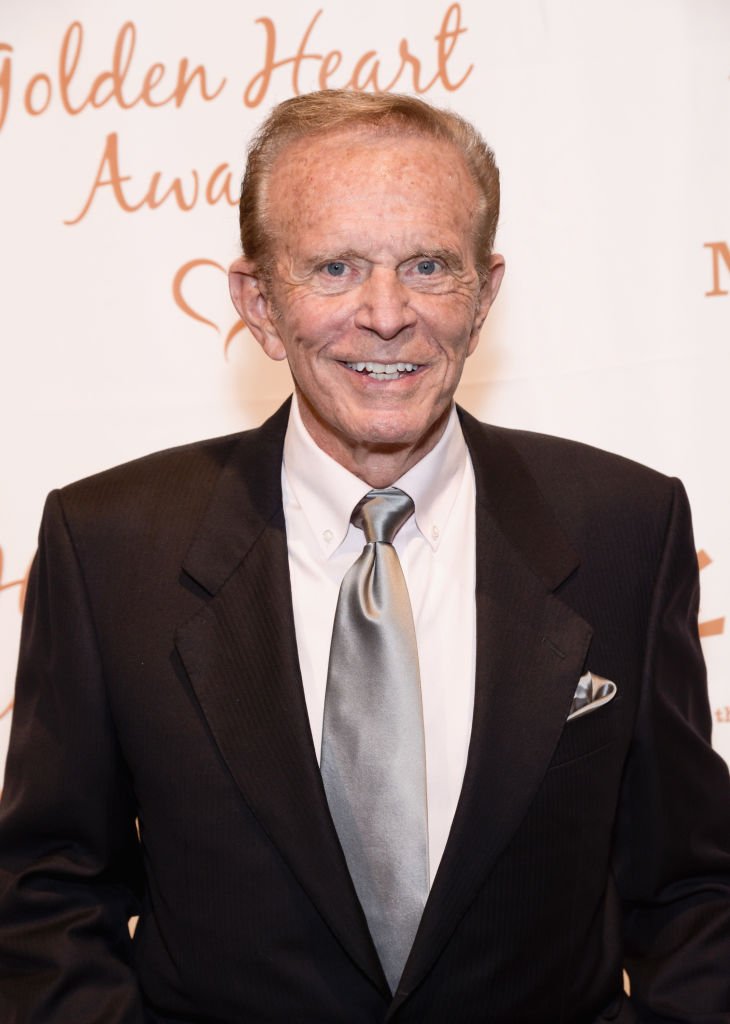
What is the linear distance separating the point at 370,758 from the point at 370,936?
207mm

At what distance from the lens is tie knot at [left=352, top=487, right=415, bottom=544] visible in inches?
66.7

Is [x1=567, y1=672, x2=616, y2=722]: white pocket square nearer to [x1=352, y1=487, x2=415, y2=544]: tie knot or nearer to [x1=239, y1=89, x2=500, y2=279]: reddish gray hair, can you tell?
[x1=352, y1=487, x2=415, y2=544]: tie knot

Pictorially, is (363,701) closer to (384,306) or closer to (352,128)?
(384,306)

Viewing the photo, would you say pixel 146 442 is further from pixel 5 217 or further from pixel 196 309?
pixel 5 217

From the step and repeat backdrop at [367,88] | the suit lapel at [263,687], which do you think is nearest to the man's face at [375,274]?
the suit lapel at [263,687]

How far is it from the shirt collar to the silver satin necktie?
0.11 m

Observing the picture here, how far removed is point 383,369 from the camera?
164 centimetres

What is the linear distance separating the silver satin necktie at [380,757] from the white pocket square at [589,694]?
0.68 feet

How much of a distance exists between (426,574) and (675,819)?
46cm

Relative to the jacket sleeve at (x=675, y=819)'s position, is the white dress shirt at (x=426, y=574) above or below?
above

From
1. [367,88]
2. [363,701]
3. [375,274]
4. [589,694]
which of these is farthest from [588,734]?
[367,88]

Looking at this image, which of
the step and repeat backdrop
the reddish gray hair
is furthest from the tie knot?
the step and repeat backdrop

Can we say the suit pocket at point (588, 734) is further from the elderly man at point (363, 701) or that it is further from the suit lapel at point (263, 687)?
the suit lapel at point (263, 687)

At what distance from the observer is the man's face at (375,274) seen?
63.2 inches
